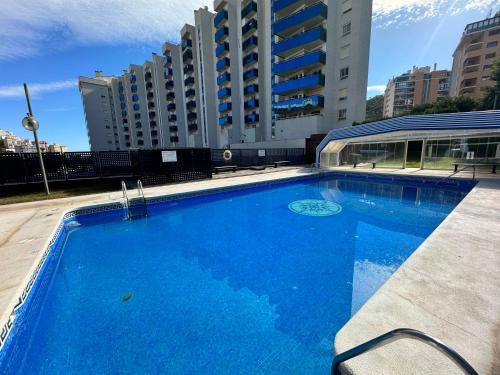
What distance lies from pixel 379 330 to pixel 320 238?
3.98 m

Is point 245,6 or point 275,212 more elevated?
point 245,6

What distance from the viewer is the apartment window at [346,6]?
76.5 ft

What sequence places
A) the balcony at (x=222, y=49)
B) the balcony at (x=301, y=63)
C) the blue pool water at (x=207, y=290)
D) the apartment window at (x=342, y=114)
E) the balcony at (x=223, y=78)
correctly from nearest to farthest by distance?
the blue pool water at (x=207, y=290)
the balcony at (x=301, y=63)
the apartment window at (x=342, y=114)
the balcony at (x=222, y=49)
the balcony at (x=223, y=78)

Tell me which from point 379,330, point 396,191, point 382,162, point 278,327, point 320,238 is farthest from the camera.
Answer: point 382,162

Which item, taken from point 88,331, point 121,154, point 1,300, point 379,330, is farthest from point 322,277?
point 121,154

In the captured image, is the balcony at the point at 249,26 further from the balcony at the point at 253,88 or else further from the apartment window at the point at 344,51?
the apartment window at the point at 344,51

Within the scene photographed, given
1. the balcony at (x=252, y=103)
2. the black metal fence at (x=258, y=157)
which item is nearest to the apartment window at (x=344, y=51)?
the black metal fence at (x=258, y=157)

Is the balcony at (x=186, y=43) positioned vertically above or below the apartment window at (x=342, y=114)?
above

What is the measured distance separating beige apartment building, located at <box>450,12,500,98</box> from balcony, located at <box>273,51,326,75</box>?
4795 centimetres

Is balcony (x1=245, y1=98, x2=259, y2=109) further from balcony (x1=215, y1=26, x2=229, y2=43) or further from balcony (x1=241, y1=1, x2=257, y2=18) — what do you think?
balcony (x1=215, y1=26, x2=229, y2=43)

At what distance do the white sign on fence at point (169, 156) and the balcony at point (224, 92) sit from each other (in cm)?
2756

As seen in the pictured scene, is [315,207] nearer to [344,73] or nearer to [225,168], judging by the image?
[225,168]

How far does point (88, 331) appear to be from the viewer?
315 centimetres

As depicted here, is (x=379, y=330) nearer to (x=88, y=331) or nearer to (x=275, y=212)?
(x=88, y=331)
